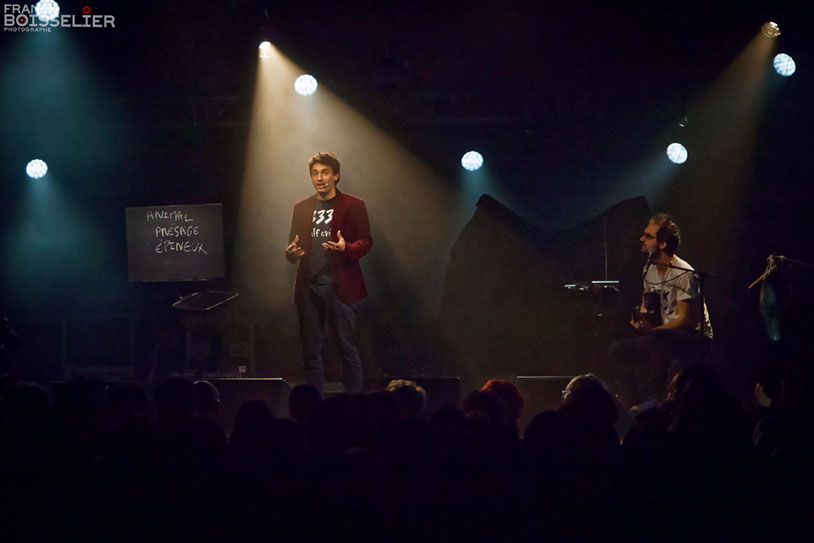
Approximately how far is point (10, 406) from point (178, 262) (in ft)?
17.8

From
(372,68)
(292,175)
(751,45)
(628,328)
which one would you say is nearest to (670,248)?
(628,328)

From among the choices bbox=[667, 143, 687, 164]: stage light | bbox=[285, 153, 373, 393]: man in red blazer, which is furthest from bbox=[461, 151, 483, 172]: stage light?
bbox=[285, 153, 373, 393]: man in red blazer

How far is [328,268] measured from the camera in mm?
6418

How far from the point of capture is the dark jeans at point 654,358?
6.20m

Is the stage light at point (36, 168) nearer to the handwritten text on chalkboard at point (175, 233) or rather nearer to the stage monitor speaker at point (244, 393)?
the handwritten text on chalkboard at point (175, 233)

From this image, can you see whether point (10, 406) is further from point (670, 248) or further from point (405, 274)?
point (405, 274)

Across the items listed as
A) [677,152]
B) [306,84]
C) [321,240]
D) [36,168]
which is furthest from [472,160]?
[36,168]

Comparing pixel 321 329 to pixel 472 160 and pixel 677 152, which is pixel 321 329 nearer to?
pixel 472 160

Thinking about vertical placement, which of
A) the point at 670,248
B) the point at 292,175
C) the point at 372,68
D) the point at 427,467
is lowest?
the point at 427,467

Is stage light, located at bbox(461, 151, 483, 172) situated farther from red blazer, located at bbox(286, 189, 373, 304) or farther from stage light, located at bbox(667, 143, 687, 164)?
red blazer, located at bbox(286, 189, 373, 304)

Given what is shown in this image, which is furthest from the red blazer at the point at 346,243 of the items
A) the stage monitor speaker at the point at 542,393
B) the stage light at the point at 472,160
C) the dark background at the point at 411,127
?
the stage light at the point at 472,160

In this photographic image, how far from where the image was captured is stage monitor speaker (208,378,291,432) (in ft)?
17.6

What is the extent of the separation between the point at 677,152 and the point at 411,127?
287 cm

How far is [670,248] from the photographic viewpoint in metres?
6.50
